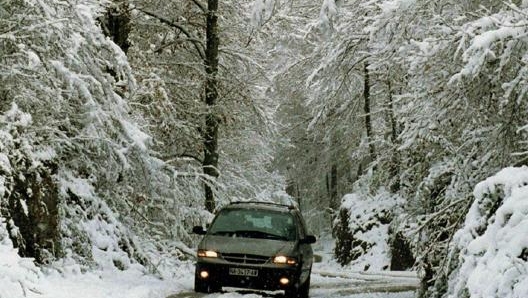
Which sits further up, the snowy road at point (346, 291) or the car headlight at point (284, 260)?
the car headlight at point (284, 260)

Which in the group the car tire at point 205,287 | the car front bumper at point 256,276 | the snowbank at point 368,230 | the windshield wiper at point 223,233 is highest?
the windshield wiper at point 223,233

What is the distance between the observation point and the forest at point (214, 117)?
854cm

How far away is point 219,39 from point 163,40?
155 centimetres

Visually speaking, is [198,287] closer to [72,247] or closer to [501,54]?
[72,247]

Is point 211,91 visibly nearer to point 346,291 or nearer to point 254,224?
point 346,291

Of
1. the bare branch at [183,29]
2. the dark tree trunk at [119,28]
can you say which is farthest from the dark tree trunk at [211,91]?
the dark tree trunk at [119,28]

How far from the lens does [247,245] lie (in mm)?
12820

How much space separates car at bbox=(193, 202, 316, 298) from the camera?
12.5m

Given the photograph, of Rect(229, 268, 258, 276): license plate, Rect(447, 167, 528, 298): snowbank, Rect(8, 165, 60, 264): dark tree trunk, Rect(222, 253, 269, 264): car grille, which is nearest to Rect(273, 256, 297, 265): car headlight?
Rect(222, 253, 269, 264): car grille

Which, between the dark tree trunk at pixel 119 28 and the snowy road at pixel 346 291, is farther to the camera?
the dark tree trunk at pixel 119 28

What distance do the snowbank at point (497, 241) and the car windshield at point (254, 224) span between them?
5.92 meters

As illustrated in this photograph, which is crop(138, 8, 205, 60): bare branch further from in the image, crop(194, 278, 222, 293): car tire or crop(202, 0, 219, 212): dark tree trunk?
crop(194, 278, 222, 293): car tire

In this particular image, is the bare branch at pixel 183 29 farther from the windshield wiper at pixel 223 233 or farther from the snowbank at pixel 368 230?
the snowbank at pixel 368 230

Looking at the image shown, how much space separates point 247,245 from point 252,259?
320 mm
